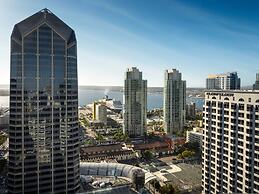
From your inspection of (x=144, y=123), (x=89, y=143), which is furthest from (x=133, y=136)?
(x=89, y=143)

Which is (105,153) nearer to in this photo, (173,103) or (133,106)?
(133,106)

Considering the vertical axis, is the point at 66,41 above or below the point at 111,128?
above

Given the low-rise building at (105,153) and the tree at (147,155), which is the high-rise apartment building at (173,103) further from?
the tree at (147,155)

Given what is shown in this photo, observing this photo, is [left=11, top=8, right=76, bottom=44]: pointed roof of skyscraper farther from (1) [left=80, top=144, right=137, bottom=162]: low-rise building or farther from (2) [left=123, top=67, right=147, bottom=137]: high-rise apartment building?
(2) [left=123, top=67, right=147, bottom=137]: high-rise apartment building

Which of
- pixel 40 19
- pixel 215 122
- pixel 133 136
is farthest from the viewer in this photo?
pixel 133 136

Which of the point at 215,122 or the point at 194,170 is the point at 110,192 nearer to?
the point at 215,122

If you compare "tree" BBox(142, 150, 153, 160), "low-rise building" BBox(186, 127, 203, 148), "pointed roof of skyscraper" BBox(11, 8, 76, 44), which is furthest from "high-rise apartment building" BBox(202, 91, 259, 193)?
"low-rise building" BBox(186, 127, 203, 148)

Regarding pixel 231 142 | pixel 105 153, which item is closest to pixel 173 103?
pixel 105 153
